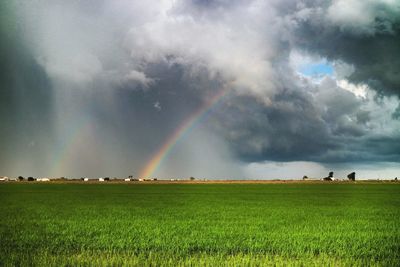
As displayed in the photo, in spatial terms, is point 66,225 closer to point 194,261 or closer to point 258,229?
point 258,229

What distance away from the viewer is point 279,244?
589 inches

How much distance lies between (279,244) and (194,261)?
438cm

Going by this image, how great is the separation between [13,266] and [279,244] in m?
8.34

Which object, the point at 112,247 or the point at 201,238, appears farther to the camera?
the point at 201,238

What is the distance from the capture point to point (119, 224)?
21.4 meters

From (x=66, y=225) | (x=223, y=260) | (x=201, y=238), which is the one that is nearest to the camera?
(x=223, y=260)

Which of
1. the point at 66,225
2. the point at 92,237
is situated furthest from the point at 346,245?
the point at 66,225

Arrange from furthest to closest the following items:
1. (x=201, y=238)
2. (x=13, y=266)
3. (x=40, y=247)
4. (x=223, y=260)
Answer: (x=201, y=238) → (x=40, y=247) → (x=223, y=260) → (x=13, y=266)

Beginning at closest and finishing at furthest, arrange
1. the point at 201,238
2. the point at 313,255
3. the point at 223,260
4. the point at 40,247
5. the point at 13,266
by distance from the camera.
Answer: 1. the point at 13,266
2. the point at 223,260
3. the point at 313,255
4. the point at 40,247
5. the point at 201,238

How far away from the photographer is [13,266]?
10961 mm

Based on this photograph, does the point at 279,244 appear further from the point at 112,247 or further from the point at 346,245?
the point at 112,247

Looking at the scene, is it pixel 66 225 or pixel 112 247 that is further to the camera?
pixel 66 225

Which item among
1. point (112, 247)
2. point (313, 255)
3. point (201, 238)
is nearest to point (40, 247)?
Result: point (112, 247)

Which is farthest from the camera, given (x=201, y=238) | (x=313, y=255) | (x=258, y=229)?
(x=258, y=229)
